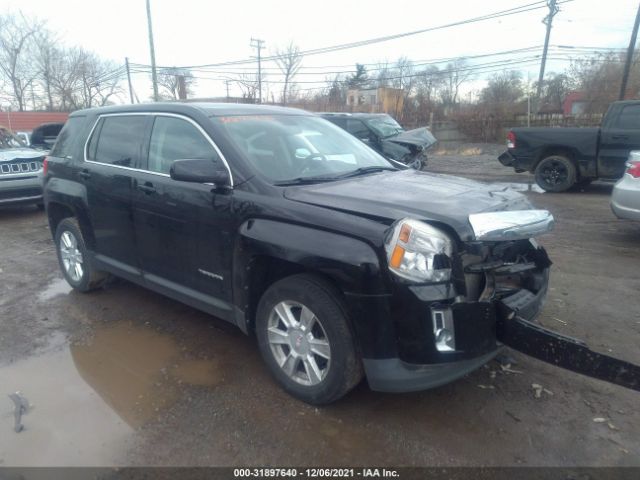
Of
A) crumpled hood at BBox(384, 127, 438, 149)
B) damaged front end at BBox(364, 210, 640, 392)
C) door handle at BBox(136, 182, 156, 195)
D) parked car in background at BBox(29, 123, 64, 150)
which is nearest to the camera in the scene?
damaged front end at BBox(364, 210, 640, 392)

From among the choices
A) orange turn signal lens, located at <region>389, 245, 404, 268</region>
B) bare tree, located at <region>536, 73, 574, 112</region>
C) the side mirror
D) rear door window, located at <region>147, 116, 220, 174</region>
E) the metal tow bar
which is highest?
bare tree, located at <region>536, 73, 574, 112</region>

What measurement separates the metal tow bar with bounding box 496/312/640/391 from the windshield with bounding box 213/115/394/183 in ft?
5.22

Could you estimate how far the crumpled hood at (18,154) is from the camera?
8.72 metres

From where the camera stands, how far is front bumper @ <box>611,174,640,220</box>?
5.95 m

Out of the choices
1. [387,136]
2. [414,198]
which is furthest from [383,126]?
[414,198]

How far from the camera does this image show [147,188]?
3.81 metres

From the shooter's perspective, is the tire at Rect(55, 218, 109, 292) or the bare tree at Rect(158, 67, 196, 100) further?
the bare tree at Rect(158, 67, 196, 100)

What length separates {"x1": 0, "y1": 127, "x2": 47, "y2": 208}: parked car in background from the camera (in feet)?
28.3

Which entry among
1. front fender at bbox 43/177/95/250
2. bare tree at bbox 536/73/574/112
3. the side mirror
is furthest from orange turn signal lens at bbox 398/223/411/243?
bare tree at bbox 536/73/574/112

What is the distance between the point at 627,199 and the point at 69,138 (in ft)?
21.5

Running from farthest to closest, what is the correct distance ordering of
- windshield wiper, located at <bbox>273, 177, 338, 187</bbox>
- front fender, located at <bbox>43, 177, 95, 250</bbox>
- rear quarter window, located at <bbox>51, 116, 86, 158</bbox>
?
rear quarter window, located at <bbox>51, 116, 86, 158</bbox> → front fender, located at <bbox>43, 177, 95, 250</bbox> → windshield wiper, located at <bbox>273, 177, 338, 187</bbox>

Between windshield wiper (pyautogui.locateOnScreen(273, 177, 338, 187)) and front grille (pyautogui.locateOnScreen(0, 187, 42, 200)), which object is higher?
windshield wiper (pyautogui.locateOnScreen(273, 177, 338, 187))

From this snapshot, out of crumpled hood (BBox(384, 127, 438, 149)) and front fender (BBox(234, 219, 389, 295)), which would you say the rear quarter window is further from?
crumpled hood (BBox(384, 127, 438, 149))

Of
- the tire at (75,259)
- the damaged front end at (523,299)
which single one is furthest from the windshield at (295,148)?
the tire at (75,259)
